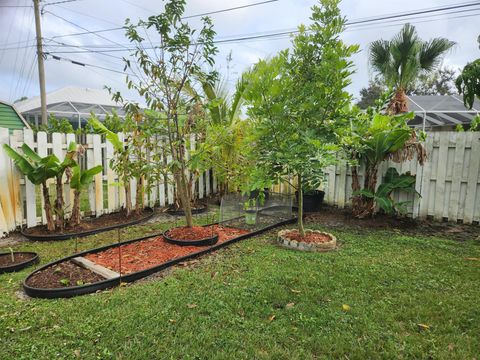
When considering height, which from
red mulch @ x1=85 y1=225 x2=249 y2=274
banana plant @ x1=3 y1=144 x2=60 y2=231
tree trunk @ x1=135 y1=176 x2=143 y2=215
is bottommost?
red mulch @ x1=85 y1=225 x2=249 y2=274

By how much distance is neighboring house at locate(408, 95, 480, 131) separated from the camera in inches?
539

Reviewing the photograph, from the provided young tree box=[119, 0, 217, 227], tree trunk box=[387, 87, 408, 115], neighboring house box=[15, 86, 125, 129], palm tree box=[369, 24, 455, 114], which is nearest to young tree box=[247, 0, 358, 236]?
young tree box=[119, 0, 217, 227]

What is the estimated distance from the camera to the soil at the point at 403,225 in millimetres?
4688

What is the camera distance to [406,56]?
8.01 m

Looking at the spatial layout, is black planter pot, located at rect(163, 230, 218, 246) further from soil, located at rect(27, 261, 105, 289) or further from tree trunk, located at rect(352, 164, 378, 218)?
tree trunk, located at rect(352, 164, 378, 218)

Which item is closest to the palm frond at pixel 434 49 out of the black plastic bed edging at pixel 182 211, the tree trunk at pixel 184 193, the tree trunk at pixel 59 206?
the black plastic bed edging at pixel 182 211

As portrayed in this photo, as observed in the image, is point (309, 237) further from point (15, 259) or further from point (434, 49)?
point (434, 49)

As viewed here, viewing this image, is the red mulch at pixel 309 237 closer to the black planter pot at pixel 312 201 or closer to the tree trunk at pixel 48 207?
the black planter pot at pixel 312 201

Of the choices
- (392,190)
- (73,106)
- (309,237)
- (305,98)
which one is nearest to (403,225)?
(392,190)

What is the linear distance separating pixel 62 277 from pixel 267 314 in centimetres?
207

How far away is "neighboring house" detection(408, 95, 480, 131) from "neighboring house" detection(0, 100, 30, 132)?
16.2 m

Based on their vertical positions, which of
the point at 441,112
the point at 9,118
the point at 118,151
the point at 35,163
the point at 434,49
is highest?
the point at 434,49

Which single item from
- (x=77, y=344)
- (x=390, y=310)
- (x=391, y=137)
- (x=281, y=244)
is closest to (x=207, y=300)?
(x=77, y=344)

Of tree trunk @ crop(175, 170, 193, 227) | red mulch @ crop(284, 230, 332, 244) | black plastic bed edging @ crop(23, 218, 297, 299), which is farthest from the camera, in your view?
red mulch @ crop(284, 230, 332, 244)
